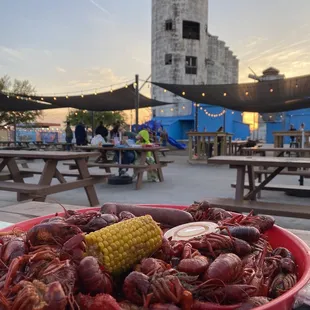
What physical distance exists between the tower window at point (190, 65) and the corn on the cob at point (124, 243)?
108 feet

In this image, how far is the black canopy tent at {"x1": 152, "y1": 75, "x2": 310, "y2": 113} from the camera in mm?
10375

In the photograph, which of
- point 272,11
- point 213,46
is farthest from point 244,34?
point 272,11

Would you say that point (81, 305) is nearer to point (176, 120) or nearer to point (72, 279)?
point (72, 279)

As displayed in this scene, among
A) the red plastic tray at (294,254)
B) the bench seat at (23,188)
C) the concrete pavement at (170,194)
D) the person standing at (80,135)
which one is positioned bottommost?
the concrete pavement at (170,194)

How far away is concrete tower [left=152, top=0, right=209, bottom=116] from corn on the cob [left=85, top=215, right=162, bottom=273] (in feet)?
95.5

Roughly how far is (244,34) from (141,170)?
3374 centimetres

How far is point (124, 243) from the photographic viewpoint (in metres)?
0.63

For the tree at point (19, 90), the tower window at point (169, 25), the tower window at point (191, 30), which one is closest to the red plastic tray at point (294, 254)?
the tree at point (19, 90)

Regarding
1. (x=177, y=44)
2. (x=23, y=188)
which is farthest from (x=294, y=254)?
(x=177, y=44)

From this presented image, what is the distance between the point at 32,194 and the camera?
372 cm

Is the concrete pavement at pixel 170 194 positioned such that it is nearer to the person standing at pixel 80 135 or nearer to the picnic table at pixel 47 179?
the picnic table at pixel 47 179

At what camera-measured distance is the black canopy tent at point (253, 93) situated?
34.0 feet

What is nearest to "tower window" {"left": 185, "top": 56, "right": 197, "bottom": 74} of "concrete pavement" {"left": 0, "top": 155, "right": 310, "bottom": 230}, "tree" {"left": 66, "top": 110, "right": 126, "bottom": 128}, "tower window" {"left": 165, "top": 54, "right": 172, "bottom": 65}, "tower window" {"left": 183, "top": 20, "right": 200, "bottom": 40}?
"tower window" {"left": 165, "top": 54, "right": 172, "bottom": 65}

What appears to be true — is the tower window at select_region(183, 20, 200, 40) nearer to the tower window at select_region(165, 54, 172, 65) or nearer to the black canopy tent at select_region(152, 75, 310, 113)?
the tower window at select_region(165, 54, 172, 65)
